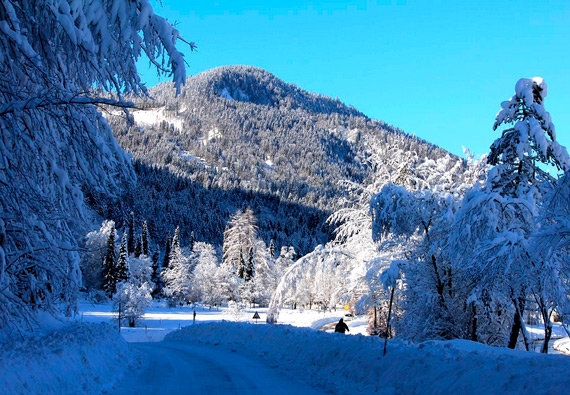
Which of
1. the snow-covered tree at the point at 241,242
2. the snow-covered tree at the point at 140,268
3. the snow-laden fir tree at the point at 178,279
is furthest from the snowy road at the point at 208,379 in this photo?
the snow-covered tree at the point at 241,242

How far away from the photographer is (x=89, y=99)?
3.97m

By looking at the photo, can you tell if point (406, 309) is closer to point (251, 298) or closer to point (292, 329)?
point (292, 329)

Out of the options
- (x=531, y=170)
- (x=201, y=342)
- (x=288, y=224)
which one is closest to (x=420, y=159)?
(x=531, y=170)

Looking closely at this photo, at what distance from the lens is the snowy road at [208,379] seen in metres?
8.30

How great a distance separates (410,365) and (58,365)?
19.6ft

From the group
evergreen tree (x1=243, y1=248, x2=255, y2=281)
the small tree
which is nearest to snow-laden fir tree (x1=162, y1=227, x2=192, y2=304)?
evergreen tree (x1=243, y1=248, x2=255, y2=281)

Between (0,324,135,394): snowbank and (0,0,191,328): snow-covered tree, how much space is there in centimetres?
78

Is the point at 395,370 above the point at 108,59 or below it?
below

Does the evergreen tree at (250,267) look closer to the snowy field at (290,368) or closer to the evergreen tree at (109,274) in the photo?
the evergreen tree at (109,274)

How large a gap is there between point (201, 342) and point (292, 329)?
8.29 m

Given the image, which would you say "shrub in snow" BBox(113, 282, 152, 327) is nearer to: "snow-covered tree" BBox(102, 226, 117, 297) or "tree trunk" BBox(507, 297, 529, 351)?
"snow-covered tree" BBox(102, 226, 117, 297)

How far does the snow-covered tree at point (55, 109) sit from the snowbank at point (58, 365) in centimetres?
78

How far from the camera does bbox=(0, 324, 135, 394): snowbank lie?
567 cm

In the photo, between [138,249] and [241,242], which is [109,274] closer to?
[138,249]
